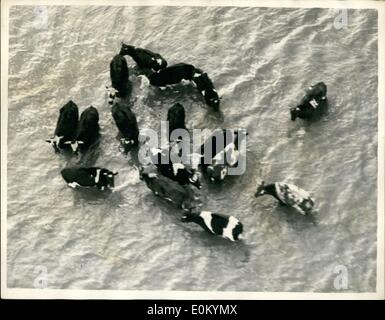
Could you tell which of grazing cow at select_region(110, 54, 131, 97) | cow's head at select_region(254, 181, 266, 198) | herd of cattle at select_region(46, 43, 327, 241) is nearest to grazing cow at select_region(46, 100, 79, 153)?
herd of cattle at select_region(46, 43, 327, 241)

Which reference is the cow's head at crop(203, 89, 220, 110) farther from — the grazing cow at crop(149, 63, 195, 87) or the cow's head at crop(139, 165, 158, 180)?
the cow's head at crop(139, 165, 158, 180)

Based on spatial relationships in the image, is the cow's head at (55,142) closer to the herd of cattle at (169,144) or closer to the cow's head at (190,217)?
the herd of cattle at (169,144)

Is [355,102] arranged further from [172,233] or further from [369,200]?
[172,233]

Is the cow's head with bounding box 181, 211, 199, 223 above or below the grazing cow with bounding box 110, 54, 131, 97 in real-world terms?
below

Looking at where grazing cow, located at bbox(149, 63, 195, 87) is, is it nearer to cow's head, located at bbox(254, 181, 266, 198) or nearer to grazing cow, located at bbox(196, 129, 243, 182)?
grazing cow, located at bbox(196, 129, 243, 182)

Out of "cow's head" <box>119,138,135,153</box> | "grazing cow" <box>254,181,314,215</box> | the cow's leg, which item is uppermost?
"cow's head" <box>119,138,135,153</box>
